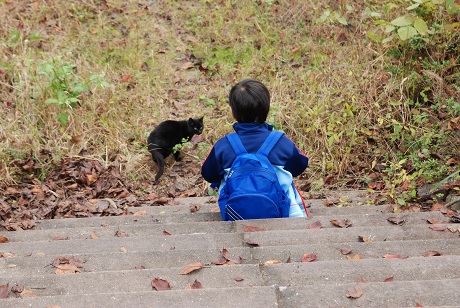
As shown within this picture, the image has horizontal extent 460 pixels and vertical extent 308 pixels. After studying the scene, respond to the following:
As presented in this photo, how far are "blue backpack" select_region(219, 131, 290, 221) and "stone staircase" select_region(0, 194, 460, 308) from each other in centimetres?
21

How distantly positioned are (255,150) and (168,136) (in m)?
2.86

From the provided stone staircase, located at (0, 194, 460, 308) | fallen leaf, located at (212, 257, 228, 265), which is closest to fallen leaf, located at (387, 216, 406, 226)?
stone staircase, located at (0, 194, 460, 308)

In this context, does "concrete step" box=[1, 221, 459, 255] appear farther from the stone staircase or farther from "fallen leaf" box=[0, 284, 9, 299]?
"fallen leaf" box=[0, 284, 9, 299]

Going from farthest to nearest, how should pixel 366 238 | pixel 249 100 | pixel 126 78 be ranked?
pixel 126 78, pixel 249 100, pixel 366 238

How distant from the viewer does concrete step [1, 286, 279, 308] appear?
2.29 metres

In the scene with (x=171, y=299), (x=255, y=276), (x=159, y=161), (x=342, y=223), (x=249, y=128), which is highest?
(x=249, y=128)

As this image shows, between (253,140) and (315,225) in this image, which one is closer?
(315,225)

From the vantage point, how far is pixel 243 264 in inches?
115

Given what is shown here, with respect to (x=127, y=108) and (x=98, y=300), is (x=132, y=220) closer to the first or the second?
(x=98, y=300)

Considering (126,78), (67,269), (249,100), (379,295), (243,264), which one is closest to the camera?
(379,295)

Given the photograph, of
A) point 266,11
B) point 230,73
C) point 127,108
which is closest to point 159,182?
point 127,108

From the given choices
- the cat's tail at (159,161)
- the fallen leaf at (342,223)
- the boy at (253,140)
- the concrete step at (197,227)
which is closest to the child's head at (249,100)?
the boy at (253,140)

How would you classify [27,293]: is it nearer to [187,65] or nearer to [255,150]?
[255,150]

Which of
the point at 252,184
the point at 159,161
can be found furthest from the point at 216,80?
the point at 252,184
